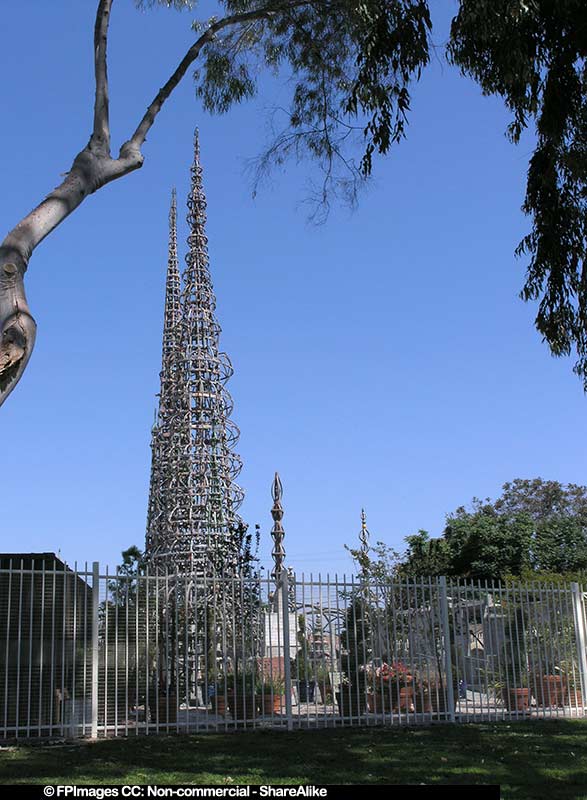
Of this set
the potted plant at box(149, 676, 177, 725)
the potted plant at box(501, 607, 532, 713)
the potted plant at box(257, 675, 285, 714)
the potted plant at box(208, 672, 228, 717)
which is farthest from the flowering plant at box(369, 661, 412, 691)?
the potted plant at box(149, 676, 177, 725)

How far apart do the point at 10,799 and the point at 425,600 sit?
27.9 feet

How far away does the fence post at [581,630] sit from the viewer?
588 inches

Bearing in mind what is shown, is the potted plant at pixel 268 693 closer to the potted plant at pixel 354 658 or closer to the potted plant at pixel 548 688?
the potted plant at pixel 354 658

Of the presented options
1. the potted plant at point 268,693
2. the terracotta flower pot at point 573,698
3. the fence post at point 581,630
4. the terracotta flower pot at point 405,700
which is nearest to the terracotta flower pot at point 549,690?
the terracotta flower pot at point 573,698

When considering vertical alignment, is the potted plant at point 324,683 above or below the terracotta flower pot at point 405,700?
above

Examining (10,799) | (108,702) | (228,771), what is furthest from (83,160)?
(108,702)

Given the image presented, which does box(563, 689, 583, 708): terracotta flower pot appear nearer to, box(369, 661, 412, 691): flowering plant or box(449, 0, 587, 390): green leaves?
box(369, 661, 412, 691): flowering plant

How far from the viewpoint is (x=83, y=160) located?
7.48m

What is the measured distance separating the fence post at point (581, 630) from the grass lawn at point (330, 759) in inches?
111

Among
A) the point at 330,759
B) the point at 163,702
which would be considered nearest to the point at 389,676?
the point at 163,702

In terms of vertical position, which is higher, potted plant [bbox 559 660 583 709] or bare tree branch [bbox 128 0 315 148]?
Result: bare tree branch [bbox 128 0 315 148]

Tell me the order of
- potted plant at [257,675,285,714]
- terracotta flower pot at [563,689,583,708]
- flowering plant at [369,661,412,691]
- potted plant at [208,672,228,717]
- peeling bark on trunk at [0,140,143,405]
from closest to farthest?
1. peeling bark on trunk at [0,140,143,405]
2. potted plant at [208,672,228,717]
3. potted plant at [257,675,285,714]
4. flowering plant at [369,661,412,691]
5. terracotta flower pot at [563,689,583,708]

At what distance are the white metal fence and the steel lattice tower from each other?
812 centimetres

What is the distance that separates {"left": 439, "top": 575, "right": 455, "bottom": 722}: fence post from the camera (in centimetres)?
1365
